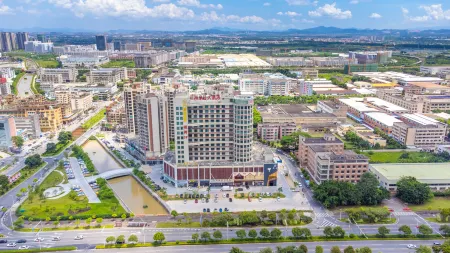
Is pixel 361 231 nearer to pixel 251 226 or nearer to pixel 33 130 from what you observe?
pixel 251 226

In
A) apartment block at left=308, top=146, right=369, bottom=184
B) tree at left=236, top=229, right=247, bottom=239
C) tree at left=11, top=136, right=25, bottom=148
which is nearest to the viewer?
tree at left=236, top=229, right=247, bottom=239

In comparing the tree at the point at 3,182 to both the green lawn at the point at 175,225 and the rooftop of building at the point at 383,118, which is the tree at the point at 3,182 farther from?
the rooftop of building at the point at 383,118

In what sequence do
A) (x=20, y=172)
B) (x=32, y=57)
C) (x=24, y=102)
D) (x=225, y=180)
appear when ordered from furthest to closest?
(x=32, y=57), (x=24, y=102), (x=20, y=172), (x=225, y=180)

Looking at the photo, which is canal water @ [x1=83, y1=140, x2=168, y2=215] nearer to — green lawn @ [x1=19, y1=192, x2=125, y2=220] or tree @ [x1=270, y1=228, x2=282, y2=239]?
green lawn @ [x1=19, y1=192, x2=125, y2=220]

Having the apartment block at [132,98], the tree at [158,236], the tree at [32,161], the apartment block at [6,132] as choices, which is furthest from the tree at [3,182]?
the tree at [158,236]

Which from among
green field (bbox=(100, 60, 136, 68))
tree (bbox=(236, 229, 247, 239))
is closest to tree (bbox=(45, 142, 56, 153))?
tree (bbox=(236, 229, 247, 239))

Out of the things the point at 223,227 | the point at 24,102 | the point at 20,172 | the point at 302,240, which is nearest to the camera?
the point at 302,240

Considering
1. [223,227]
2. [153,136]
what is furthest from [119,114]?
[223,227]
